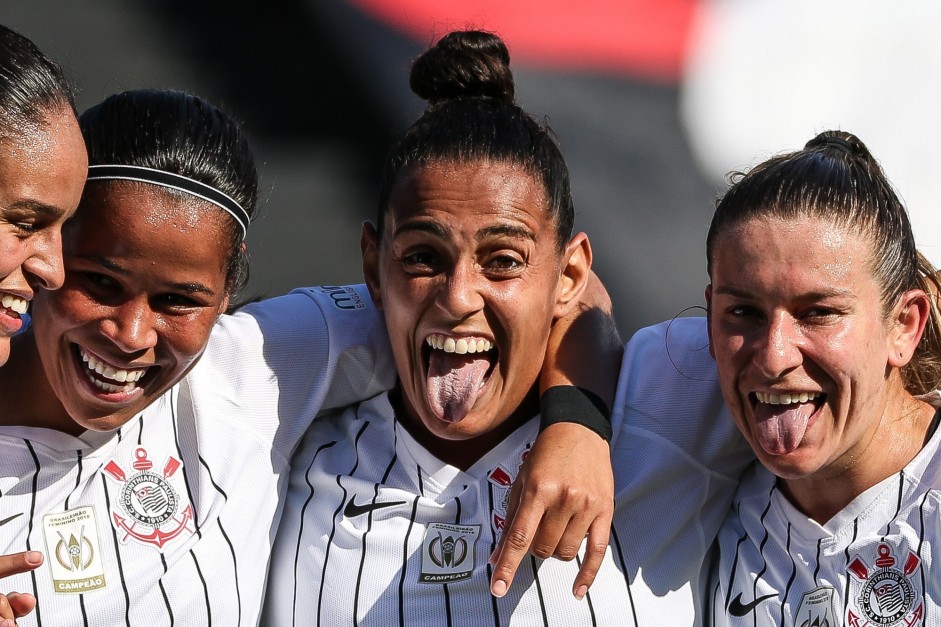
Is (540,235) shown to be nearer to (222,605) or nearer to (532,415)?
(532,415)

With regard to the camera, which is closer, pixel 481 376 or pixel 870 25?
pixel 481 376

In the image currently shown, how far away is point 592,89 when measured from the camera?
4.20m

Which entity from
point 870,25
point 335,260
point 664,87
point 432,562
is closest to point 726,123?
point 664,87

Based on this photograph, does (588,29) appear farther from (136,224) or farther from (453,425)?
(136,224)

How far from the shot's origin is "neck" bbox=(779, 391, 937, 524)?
6.68 feet

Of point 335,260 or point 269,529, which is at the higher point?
point 335,260

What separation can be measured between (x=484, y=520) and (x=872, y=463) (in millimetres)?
778

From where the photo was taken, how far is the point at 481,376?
219 centimetres

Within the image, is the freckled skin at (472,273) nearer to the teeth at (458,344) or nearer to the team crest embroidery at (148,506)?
the teeth at (458,344)

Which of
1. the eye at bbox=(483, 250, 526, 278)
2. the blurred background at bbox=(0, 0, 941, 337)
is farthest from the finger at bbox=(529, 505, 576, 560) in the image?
the blurred background at bbox=(0, 0, 941, 337)

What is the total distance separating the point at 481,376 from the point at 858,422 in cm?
75

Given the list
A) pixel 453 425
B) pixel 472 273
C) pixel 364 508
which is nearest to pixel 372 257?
pixel 472 273

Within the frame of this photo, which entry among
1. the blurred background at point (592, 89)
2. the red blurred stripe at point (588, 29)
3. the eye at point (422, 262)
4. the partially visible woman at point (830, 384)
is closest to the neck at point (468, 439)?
the eye at point (422, 262)

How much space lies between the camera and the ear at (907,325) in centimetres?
200
